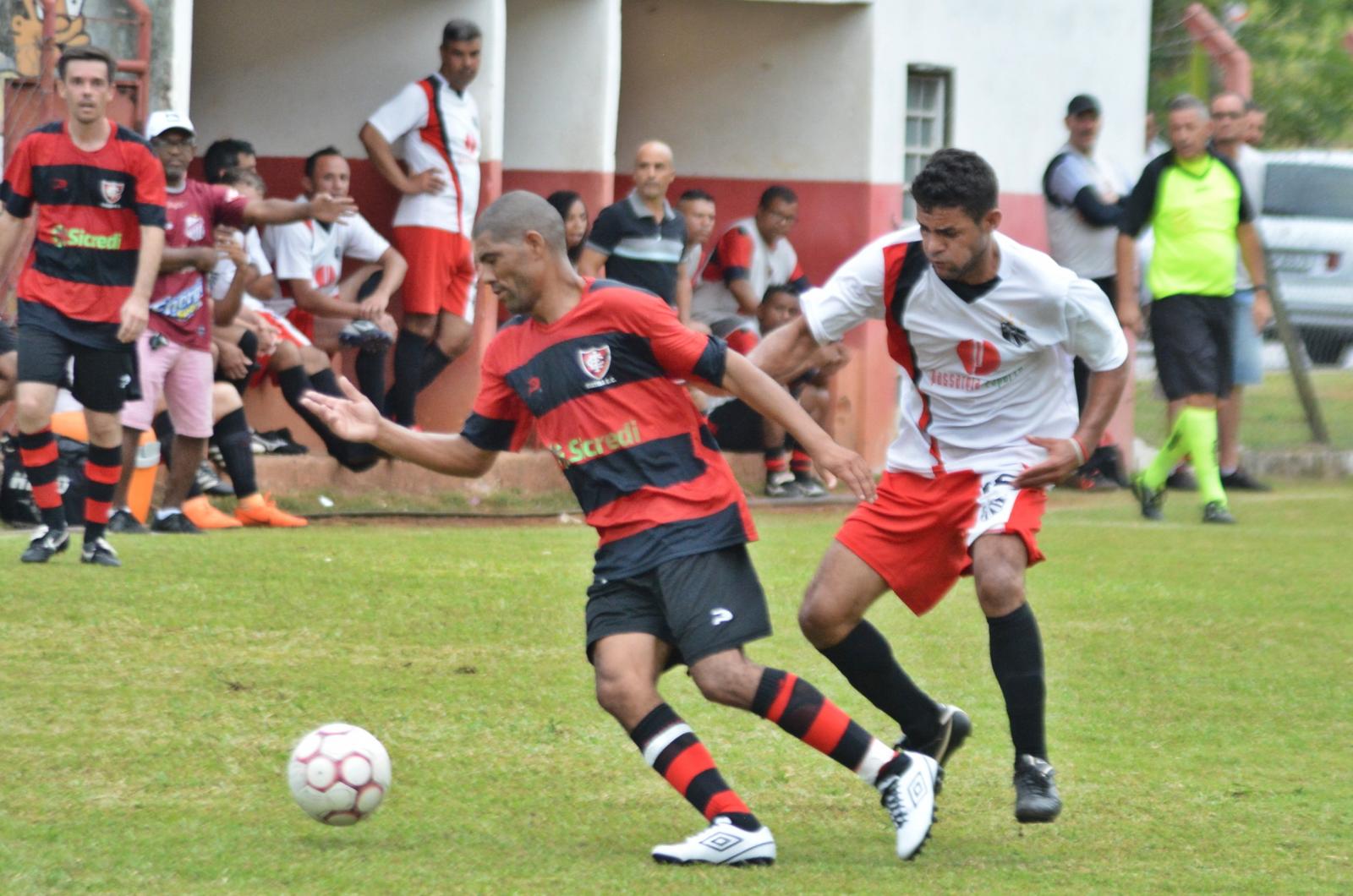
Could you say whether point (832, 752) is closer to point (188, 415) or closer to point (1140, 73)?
point (188, 415)

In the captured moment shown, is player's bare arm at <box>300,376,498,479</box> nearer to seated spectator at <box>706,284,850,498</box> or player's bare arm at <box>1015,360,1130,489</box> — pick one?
player's bare arm at <box>1015,360,1130,489</box>

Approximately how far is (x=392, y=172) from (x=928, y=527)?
25.0ft

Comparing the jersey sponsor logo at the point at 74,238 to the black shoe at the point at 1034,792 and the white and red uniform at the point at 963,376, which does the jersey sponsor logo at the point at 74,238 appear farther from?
the black shoe at the point at 1034,792

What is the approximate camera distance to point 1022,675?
5613mm

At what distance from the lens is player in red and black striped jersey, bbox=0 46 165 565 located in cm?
916

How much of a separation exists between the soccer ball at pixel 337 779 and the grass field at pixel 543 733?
0.28 ft

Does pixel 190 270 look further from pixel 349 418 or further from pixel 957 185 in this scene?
pixel 957 185

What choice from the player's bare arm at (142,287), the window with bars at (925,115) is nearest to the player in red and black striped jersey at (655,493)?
the player's bare arm at (142,287)

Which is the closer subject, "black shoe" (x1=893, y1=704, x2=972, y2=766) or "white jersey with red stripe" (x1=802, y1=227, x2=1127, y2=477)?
"white jersey with red stripe" (x1=802, y1=227, x2=1127, y2=477)

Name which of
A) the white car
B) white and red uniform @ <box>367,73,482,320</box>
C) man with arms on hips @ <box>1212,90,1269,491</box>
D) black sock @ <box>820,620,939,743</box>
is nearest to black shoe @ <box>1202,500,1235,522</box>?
man with arms on hips @ <box>1212,90,1269,491</box>

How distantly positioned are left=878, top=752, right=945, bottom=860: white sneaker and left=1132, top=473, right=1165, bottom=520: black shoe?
7.58 m

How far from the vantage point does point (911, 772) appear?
525 cm

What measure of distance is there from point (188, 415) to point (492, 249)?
18.6ft

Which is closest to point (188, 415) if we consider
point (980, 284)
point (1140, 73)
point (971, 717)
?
point (971, 717)
